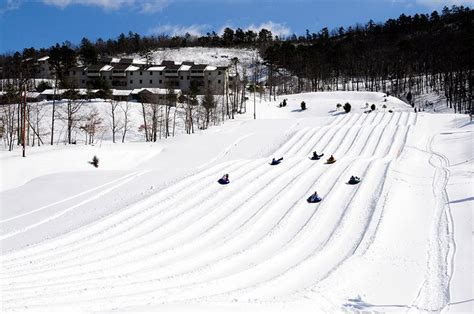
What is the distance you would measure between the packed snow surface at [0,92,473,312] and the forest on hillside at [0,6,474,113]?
141ft

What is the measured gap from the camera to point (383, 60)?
95.9 meters

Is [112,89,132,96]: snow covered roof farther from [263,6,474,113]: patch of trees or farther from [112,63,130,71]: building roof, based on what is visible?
[263,6,474,113]: patch of trees

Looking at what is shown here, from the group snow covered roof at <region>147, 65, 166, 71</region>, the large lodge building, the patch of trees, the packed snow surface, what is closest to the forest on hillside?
the patch of trees

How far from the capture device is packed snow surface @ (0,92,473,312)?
39.1ft

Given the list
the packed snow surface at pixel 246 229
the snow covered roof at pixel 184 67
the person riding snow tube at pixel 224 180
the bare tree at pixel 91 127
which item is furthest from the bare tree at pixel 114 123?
the snow covered roof at pixel 184 67

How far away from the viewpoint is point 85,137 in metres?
50.6

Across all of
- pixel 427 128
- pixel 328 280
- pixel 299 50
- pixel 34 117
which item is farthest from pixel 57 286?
pixel 299 50

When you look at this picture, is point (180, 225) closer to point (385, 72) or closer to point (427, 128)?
point (427, 128)

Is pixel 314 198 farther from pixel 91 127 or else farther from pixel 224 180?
pixel 91 127

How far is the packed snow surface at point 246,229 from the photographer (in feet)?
39.1

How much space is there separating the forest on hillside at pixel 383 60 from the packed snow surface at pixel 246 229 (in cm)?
4304

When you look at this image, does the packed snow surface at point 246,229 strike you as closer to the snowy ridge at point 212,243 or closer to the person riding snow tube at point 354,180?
the snowy ridge at point 212,243

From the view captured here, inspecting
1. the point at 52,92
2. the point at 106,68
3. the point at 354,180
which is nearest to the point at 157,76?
the point at 106,68

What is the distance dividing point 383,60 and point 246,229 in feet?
285
